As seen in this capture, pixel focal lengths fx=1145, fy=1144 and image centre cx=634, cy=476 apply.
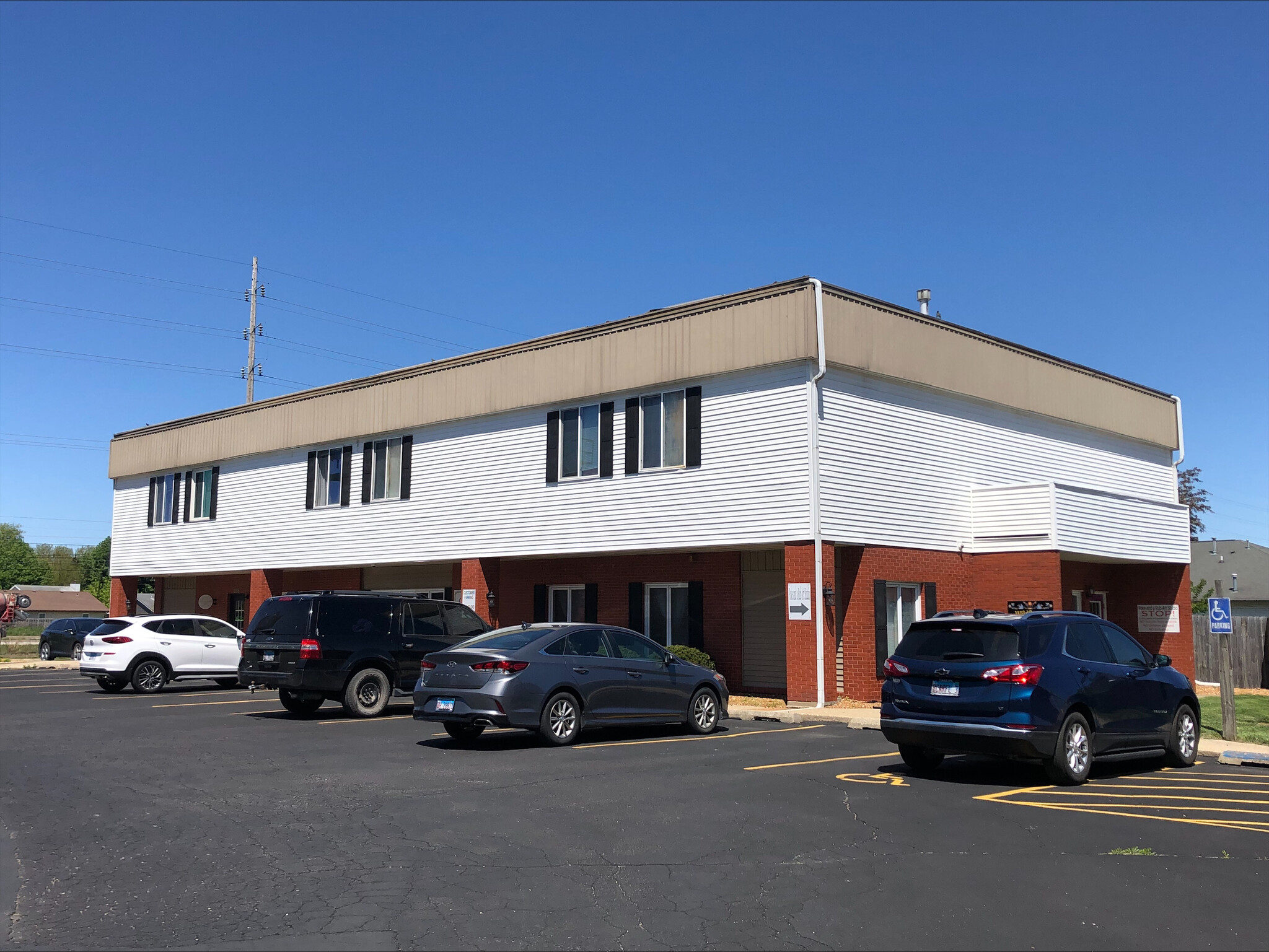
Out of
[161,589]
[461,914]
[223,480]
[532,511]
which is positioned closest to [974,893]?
[461,914]

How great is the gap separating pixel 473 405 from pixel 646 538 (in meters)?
6.72

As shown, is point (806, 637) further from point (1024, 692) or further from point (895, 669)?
point (1024, 692)

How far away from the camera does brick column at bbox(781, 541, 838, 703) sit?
67.9 feet

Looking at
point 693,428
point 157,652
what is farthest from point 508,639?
point 157,652

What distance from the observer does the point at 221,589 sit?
131ft

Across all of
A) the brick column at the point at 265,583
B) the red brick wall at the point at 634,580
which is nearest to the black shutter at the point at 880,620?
the red brick wall at the point at 634,580

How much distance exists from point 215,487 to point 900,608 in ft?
77.9

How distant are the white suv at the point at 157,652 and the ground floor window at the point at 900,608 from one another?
42.8 feet

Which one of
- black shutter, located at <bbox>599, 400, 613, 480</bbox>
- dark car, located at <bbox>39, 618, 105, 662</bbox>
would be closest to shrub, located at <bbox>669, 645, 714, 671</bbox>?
black shutter, located at <bbox>599, 400, 613, 480</bbox>

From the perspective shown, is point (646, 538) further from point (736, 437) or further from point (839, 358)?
point (839, 358)

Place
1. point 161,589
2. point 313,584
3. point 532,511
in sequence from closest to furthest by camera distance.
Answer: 1. point 532,511
2. point 313,584
3. point 161,589

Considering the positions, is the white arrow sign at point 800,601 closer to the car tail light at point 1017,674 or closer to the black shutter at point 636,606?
the black shutter at point 636,606

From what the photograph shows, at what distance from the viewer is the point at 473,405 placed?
2811cm

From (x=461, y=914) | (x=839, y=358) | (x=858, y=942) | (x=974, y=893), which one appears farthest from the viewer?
(x=839, y=358)
